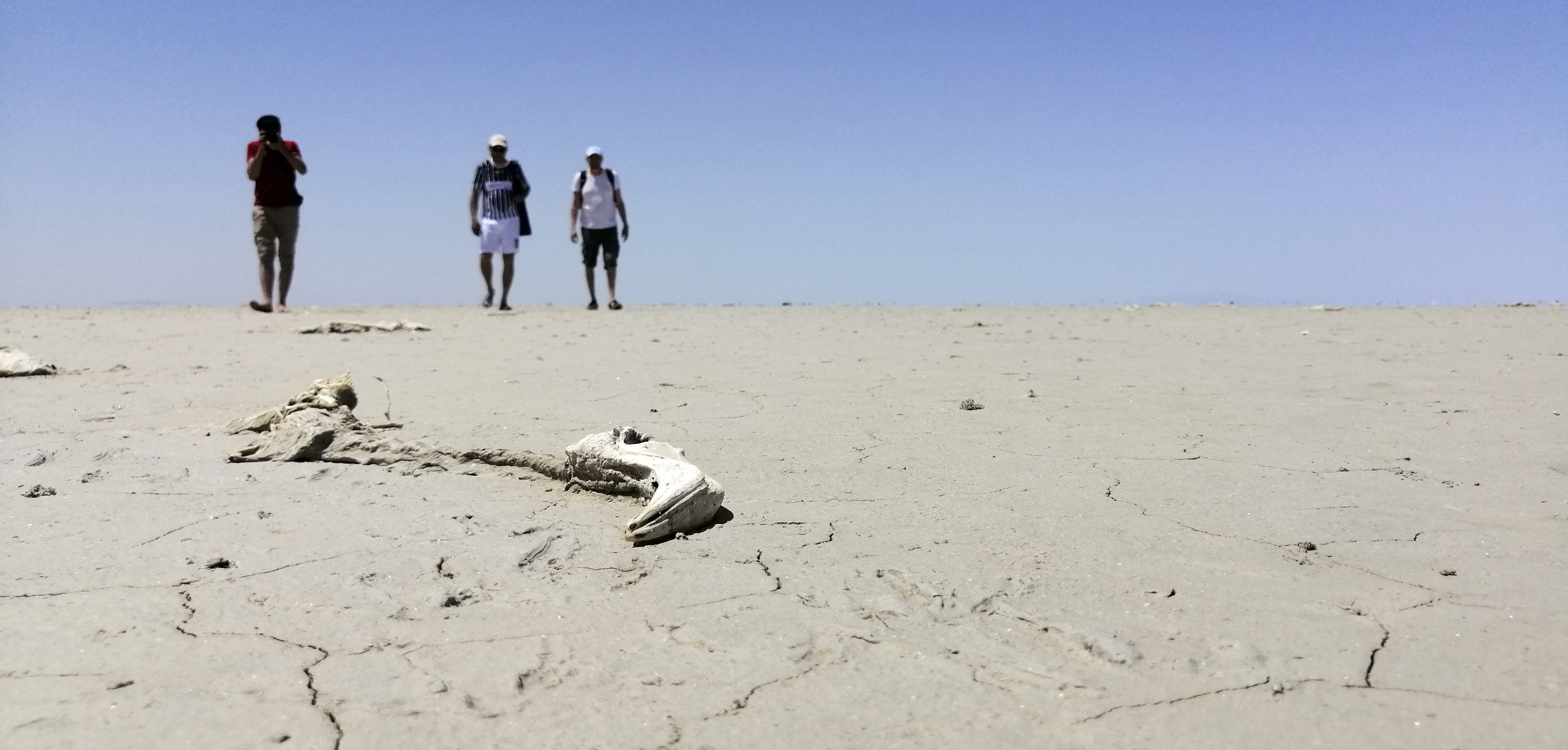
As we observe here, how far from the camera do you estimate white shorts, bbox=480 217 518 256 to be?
866cm

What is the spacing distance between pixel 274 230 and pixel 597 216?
101 inches

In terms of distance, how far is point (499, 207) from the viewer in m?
8.67

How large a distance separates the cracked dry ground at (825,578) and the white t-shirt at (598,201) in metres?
5.30

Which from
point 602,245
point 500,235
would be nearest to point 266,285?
point 500,235

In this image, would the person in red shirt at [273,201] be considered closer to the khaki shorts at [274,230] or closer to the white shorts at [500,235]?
the khaki shorts at [274,230]

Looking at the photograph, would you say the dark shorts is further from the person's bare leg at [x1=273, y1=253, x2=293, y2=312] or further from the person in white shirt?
the person's bare leg at [x1=273, y1=253, x2=293, y2=312]

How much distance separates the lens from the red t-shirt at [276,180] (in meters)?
7.50

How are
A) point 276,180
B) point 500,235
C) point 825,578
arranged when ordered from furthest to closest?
point 500,235 < point 276,180 < point 825,578

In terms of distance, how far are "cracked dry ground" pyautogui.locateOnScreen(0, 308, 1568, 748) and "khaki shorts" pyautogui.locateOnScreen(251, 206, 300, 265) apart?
3.81 metres

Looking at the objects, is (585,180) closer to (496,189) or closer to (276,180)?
(496,189)

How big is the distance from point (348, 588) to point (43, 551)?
2.24 feet

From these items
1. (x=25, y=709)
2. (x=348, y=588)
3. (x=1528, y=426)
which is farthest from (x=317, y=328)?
(x=1528, y=426)

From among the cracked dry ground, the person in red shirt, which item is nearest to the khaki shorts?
the person in red shirt

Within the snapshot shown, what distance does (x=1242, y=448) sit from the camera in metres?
3.03
